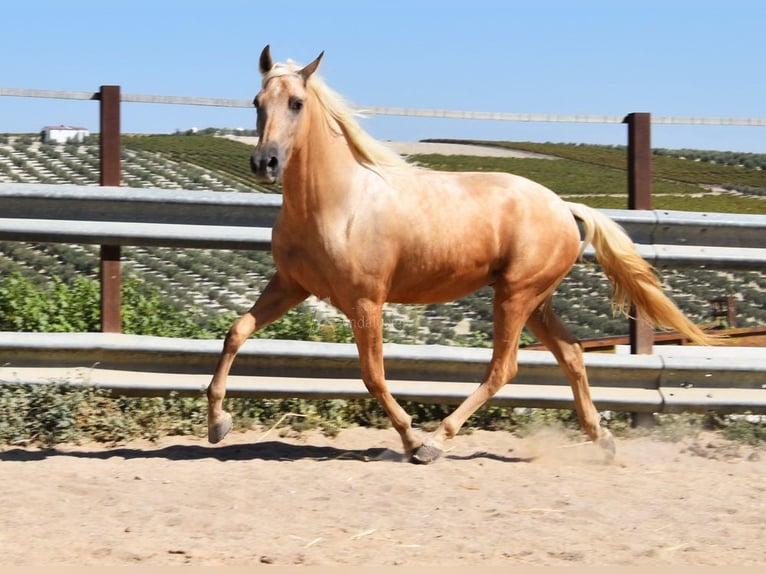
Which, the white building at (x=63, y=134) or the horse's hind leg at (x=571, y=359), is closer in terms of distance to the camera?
the horse's hind leg at (x=571, y=359)

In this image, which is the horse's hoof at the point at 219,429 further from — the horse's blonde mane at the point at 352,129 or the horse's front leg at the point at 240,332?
the horse's blonde mane at the point at 352,129

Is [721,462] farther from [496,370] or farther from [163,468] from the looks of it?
[163,468]

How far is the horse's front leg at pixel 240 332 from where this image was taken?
532 cm

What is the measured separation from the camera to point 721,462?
5672 mm

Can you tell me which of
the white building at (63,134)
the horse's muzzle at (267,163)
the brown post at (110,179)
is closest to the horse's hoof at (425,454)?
the horse's muzzle at (267,163)

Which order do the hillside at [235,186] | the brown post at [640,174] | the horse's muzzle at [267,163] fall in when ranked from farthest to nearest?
the hillside at [235,186], the brown post at [640,174], the horse's muzzle at [267,163]

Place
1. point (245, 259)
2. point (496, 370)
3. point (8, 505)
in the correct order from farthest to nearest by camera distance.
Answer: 1. point (245, 259)
2. point (496, 370)
3. point (8, 505)

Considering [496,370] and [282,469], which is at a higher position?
[496,370]

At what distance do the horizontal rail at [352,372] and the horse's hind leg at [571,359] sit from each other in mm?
226

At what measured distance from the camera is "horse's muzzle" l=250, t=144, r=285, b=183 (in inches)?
190

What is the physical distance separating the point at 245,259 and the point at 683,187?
15.7 feet

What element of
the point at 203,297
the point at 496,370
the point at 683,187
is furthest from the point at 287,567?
the point at 683,187

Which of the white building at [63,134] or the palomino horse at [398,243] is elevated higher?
the white building at [63,134]

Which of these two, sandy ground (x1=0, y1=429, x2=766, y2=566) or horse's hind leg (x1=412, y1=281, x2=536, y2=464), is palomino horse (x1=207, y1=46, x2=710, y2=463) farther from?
sandy ground (x1=0, y1=429, x2=766, y2=566)
